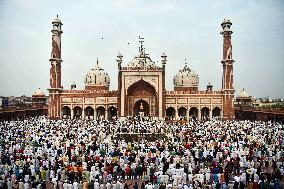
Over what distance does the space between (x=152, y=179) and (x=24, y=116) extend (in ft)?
110

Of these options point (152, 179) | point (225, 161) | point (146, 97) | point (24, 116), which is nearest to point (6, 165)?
point (152, 179)

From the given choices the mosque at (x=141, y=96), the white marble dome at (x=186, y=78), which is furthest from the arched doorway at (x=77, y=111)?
the white marble dome at (x=186, y=78)

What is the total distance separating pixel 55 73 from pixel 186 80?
1736cm

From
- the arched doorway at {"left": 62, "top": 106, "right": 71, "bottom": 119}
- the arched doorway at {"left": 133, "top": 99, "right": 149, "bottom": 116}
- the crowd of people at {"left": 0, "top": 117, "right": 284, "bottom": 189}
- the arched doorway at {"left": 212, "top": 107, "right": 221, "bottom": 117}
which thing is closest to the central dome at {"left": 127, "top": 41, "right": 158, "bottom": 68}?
the arched doorway at {"left": 133, "top": 99, "right": 149, "bottom": 116}

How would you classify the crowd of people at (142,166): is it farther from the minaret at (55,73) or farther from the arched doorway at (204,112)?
the arched doorway at (204,112)

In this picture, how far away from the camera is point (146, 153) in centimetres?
1547

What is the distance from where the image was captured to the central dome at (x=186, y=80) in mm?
47219

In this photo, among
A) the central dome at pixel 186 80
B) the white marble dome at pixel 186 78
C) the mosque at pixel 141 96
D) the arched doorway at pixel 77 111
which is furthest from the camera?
the white marble dome at pixel 186 78

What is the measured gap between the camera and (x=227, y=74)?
3988 cm

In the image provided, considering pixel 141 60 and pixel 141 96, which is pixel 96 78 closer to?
pixel 141 60

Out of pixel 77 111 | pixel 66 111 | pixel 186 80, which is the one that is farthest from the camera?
pixel 186 80

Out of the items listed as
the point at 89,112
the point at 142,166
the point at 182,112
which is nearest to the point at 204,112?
the point at 182,112

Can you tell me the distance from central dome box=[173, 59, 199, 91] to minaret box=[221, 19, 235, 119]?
24.3 feet

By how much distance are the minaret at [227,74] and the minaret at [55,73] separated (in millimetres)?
18718
